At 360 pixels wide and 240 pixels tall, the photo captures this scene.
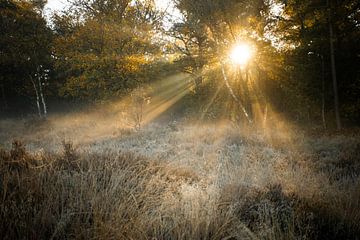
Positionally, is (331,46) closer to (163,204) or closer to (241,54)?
(241,54)

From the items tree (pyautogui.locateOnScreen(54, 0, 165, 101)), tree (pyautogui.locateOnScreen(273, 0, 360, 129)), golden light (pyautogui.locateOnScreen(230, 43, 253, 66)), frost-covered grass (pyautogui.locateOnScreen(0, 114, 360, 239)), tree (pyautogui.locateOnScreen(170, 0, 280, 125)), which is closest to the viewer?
frost-covered grass (pyautogui.locateOnScreen(0, 114, 360, 239))

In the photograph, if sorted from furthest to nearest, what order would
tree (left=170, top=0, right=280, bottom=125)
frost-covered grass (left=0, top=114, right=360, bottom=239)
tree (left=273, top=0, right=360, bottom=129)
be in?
tree (left=273, top=0, right=360, bottom=129) → tree (left=170, top=0, right=280, bottom=125) → frost-covered grass (left=0, top=114, right=360, bottom=239)

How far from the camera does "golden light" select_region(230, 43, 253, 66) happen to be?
42.5 ft

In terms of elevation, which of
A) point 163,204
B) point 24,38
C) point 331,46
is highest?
point 24,38

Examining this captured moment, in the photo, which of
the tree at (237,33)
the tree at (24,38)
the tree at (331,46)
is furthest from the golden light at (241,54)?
the tree at (24,38)

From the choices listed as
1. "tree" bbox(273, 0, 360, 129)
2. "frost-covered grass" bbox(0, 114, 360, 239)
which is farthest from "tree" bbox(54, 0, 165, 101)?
"frost-covered grass" bbox(0, 114, 360, 239)

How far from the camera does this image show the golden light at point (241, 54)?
42.5ft

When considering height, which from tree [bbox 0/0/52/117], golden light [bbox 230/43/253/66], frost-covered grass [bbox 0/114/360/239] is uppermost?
tree [bbox 0/0/52/117]

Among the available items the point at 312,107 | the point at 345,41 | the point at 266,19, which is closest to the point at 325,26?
the point at 345,41

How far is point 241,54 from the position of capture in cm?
1308

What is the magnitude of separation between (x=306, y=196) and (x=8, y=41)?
2349 cm

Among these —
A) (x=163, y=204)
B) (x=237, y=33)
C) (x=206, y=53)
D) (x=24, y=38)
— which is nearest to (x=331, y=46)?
(x=237, y=33)

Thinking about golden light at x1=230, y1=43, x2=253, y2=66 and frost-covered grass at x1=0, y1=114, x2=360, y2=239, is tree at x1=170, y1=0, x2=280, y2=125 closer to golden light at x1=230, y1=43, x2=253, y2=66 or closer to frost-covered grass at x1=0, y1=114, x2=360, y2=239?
golden light at x1=230, y1=43, x2=253, y2=66

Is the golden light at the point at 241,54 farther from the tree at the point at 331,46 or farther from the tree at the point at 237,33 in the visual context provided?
the tree at the point at 331,46
